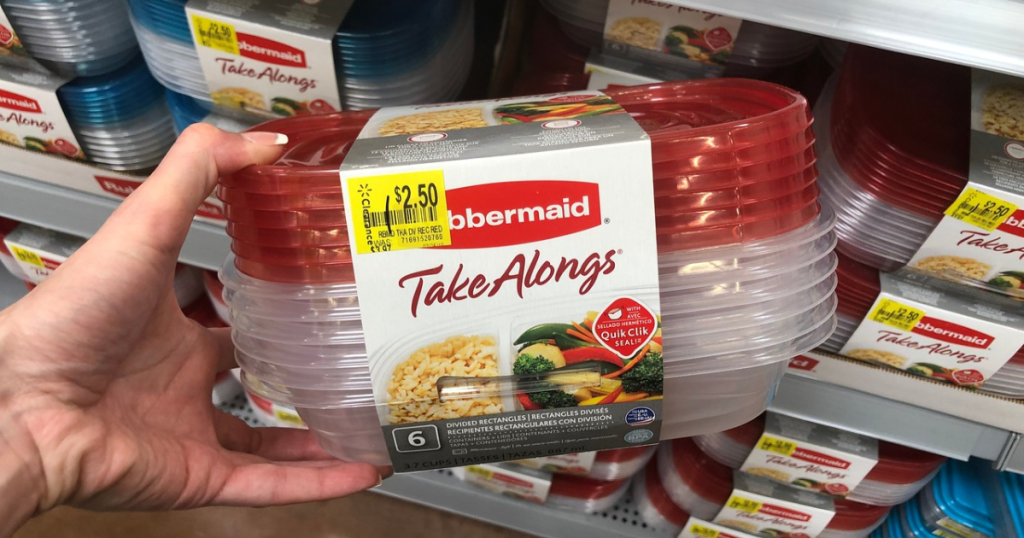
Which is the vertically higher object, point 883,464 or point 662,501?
point 883,464

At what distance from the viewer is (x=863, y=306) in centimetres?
77

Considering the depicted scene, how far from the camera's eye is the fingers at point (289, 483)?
0.74 m

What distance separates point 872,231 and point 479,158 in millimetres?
503

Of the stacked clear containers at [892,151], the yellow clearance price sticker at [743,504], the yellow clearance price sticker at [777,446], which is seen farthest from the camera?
the yellow clearance price sticker at [743,504]

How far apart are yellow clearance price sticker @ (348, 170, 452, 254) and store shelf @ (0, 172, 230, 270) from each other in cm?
50

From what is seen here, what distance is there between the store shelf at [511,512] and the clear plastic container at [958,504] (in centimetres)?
48

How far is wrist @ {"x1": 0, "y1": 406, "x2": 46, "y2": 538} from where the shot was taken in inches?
22.1

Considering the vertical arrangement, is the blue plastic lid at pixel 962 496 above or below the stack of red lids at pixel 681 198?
below

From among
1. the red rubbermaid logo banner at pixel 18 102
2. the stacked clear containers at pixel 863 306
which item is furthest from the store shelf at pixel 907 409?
the red rubbermaid logo banner at pixel 18 102

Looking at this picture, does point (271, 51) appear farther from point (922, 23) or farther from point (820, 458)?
point (820, 458)

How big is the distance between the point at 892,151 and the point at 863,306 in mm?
187

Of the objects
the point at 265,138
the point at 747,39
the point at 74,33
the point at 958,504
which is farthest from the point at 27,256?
the point at 958,504

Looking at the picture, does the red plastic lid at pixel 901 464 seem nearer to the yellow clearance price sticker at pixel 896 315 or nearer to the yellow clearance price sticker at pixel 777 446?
the yellow clearance price sticker at pixel 777 446

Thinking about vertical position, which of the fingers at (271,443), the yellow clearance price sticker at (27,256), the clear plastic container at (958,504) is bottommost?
the clear plastic container at (958,504)
